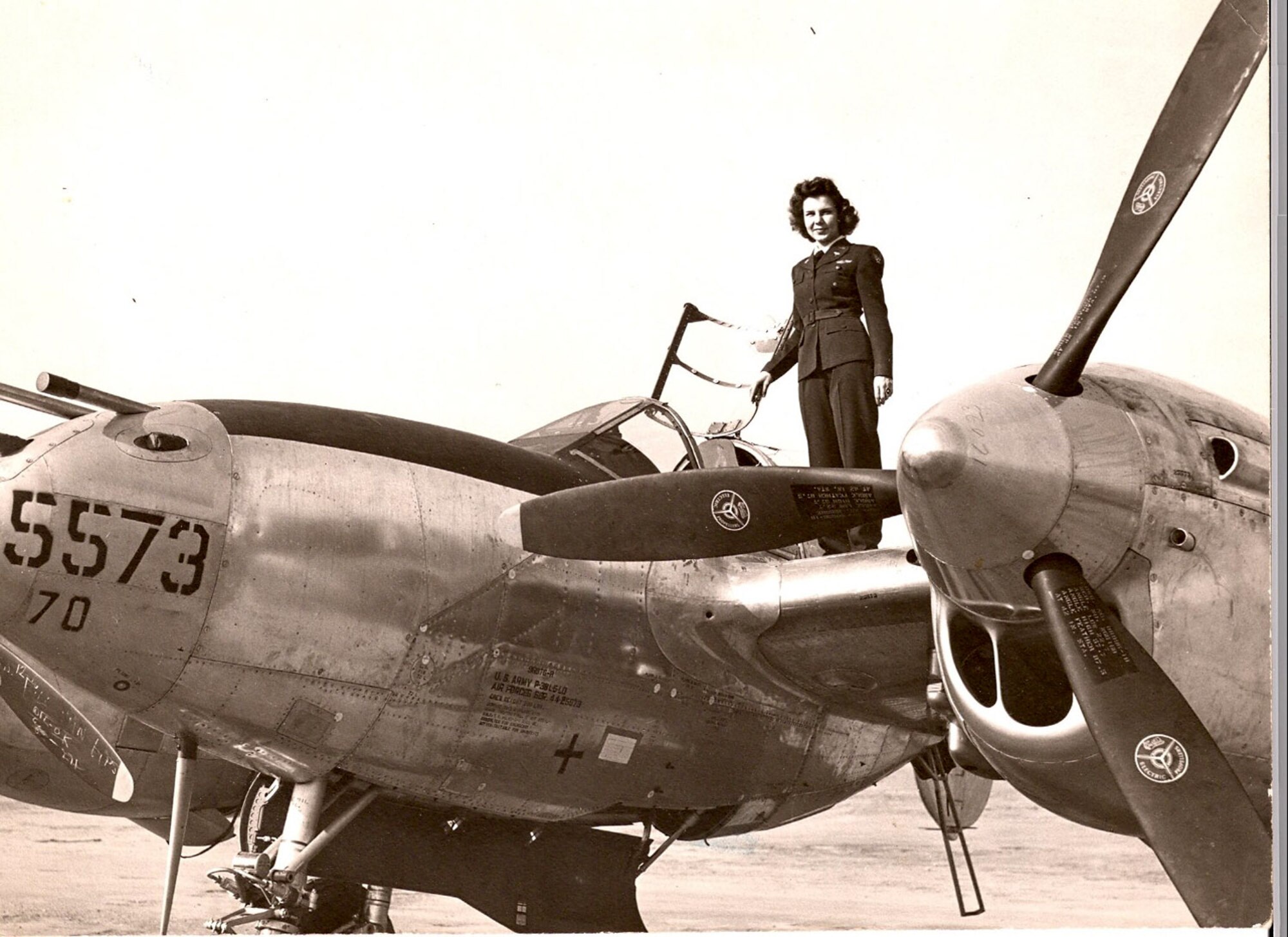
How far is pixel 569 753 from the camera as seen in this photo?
4.93 meters

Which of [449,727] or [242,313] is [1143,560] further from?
[242,313]

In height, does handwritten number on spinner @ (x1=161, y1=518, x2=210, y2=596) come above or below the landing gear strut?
above

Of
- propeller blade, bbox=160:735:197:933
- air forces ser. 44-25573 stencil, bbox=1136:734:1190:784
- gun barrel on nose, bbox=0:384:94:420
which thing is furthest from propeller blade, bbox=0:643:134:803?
air forces ser. 44-25573 stencil, bbox=1136:734:1190:784

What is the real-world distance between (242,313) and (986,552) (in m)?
3.78

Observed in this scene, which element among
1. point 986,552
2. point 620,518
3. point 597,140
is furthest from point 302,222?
point 986,552

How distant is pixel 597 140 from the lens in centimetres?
598

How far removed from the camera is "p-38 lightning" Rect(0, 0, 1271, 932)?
3.67 metres

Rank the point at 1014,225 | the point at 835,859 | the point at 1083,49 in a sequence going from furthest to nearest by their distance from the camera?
the point at 835,859 → the point at 1014,225 → the point at 1083,49

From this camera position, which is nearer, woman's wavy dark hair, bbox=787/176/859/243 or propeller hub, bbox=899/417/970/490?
propeller hub, bbox=899/417/970/490

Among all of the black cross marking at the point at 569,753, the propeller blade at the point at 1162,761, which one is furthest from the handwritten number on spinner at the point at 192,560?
the propeller blade at the point at 1162,761

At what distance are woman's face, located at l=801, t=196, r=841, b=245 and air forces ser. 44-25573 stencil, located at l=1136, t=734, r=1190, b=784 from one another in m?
2.74

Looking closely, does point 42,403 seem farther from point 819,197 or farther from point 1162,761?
point 1162,761

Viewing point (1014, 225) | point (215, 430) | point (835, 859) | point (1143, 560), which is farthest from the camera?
point (835, 859)

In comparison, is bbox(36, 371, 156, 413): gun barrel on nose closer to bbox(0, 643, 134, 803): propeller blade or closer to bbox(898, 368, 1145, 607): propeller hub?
bbox(0, 643, 134, 803): propeller blade
